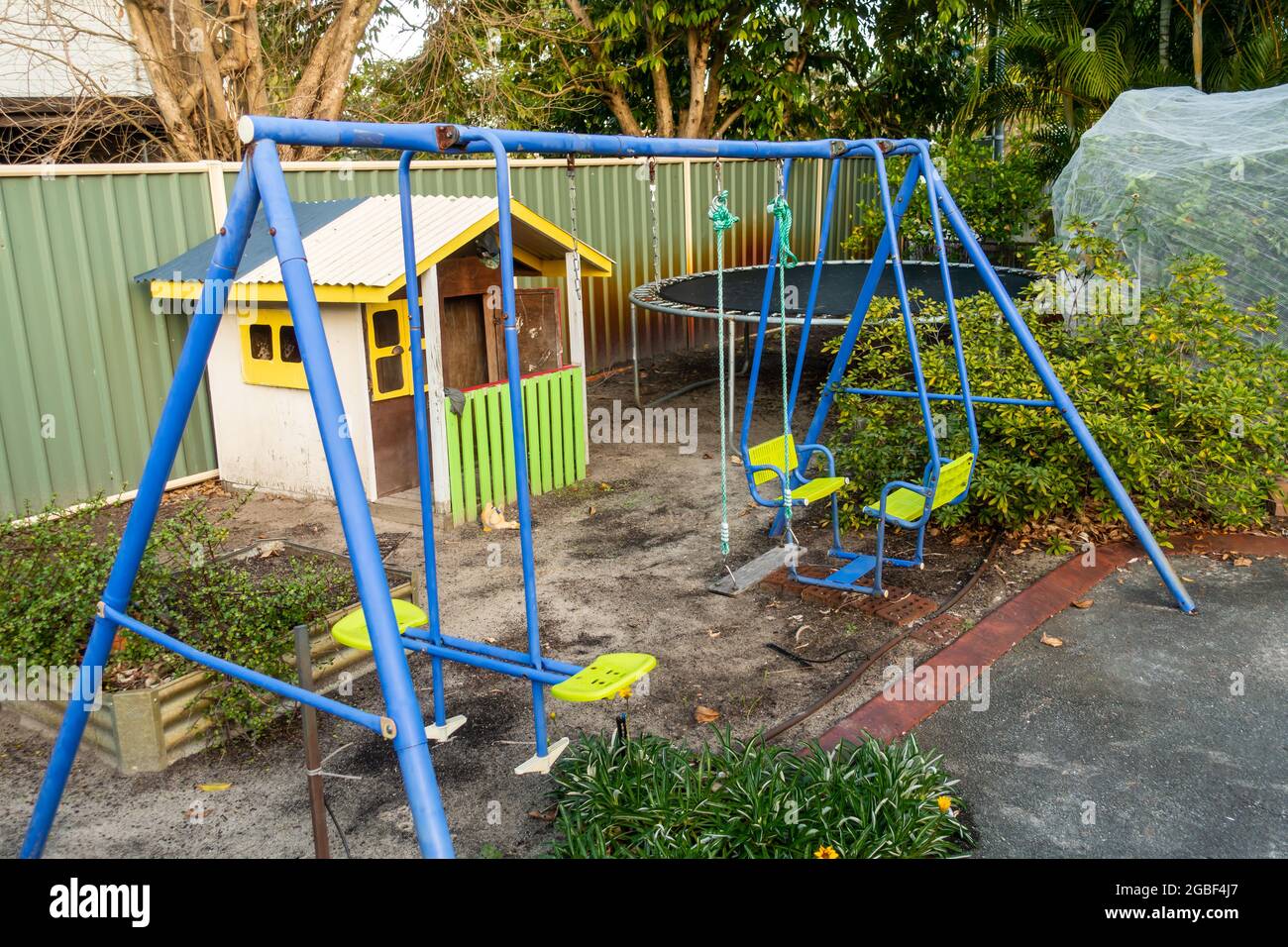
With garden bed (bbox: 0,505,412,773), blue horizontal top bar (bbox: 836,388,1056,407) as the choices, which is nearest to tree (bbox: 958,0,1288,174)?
blue horizontal top bar (bbox: 836,388,1056,407)

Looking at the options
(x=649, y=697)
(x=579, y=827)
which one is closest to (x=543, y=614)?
(x=649, y=697)

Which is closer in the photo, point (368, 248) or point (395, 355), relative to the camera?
point (368, 248)

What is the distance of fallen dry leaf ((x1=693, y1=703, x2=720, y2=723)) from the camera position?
15.1 feet

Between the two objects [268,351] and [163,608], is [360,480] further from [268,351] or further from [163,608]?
[268,351]

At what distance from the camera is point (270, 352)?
7.34m

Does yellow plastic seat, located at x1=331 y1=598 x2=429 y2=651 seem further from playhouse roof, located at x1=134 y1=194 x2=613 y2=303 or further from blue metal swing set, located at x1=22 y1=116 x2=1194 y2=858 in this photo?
playhouse roof, located at x1=134 y1=194 x2=613 y2=303

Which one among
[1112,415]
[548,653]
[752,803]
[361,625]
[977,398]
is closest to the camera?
[752,803]

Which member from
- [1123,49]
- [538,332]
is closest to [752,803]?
[538,332]

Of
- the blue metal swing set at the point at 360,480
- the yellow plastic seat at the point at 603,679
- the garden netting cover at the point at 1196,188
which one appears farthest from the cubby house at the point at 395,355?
the garden netting cover at the point at 1196,188

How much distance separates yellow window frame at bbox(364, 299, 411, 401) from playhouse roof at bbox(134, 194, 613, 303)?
34 centimetres

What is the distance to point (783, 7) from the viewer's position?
14766 mm

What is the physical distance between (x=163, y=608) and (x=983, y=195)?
35.5ft
